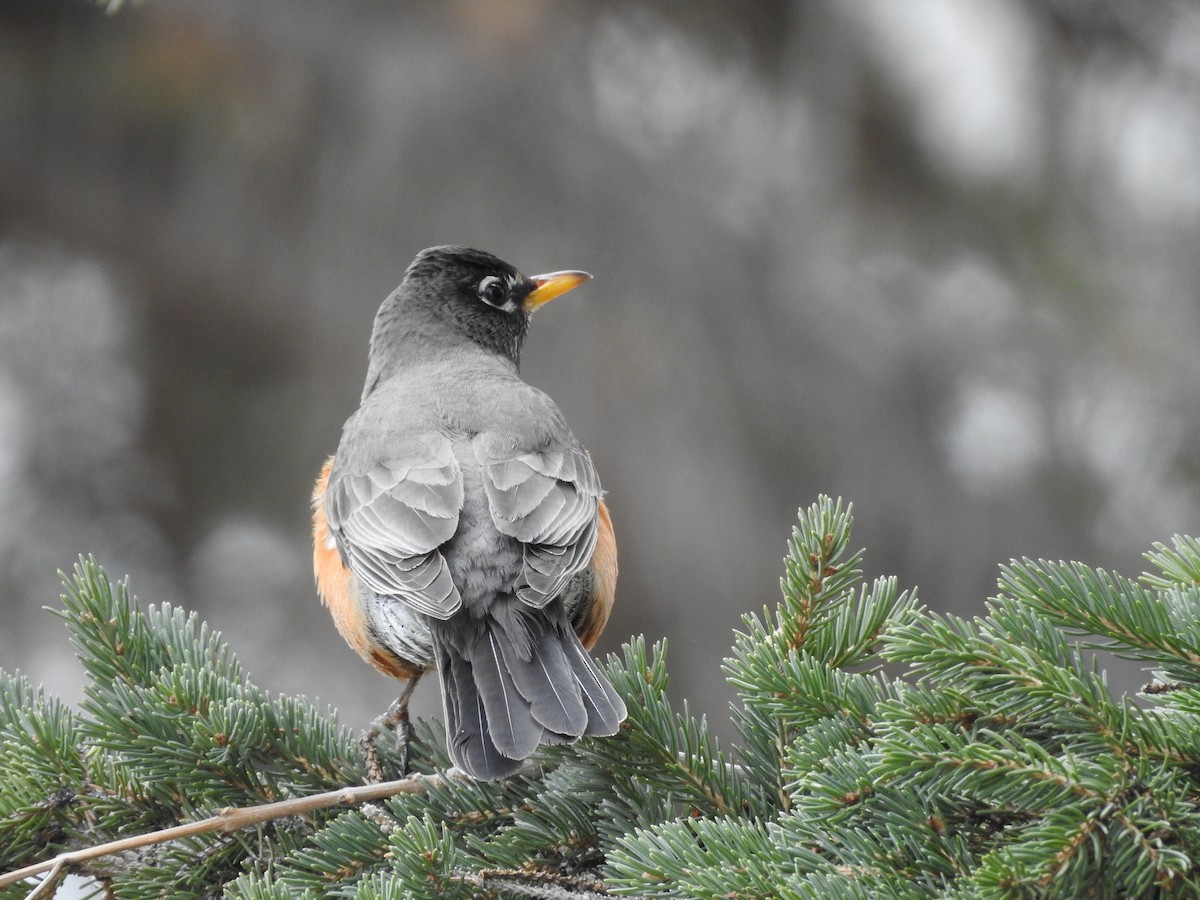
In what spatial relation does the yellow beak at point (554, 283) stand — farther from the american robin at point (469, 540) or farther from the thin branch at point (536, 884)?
the thin branch at point (536, 884)

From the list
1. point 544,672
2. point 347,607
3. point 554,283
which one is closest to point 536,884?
point 544,672

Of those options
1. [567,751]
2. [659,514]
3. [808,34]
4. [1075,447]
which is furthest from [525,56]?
[567,751]

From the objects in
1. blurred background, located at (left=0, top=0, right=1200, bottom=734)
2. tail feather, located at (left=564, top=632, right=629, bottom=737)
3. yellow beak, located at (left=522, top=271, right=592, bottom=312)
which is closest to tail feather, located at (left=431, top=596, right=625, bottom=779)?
tail feather, located at (left=564, top=632, right=629, bottom=737)

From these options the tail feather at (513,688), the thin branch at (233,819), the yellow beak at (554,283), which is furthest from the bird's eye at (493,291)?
the thin branch at (233,819)

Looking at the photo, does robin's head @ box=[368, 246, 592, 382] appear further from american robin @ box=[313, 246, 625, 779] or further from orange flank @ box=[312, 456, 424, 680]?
orange flank @ box=[312, 456, 424, 680]

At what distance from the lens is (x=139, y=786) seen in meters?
1.81

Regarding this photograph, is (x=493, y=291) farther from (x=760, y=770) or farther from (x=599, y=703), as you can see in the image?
(x=760, y=770)

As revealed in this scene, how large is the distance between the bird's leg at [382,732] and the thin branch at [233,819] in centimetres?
14

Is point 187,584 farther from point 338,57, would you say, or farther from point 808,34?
point 808,34

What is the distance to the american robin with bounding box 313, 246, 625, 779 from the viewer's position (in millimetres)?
1870

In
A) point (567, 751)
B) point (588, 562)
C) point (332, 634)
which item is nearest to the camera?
point (567, 751)

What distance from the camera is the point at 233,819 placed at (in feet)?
5.35

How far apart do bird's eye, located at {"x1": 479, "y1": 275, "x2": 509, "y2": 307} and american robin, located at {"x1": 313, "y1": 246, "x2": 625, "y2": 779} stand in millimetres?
48

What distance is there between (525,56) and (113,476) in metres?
1.95
